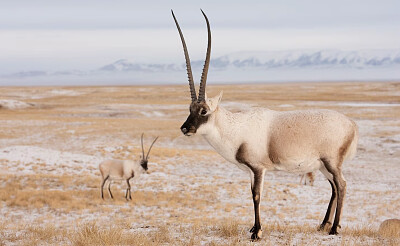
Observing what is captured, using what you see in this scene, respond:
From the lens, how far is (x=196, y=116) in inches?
252

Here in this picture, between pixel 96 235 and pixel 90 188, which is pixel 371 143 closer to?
pixel 90 188

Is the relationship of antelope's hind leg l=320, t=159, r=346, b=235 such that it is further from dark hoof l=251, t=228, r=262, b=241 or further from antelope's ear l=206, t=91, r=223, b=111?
antelope's ear l=206, t=91, r=223, b=111

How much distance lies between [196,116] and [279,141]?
143 centimetres

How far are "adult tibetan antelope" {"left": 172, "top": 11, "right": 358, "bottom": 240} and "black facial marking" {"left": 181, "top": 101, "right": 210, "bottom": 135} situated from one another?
0.03 m

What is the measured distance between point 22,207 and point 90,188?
323cm

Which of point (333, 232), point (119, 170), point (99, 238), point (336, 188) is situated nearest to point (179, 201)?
point (119, 170)

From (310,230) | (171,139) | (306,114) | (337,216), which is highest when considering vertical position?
(306,114)

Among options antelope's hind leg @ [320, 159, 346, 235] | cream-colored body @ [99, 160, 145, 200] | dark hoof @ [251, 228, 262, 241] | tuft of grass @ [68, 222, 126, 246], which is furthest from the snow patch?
antelope's hind leg @ [320, 159, 346, 235]

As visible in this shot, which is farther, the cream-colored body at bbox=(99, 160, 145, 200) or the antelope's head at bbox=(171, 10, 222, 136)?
the cream-colored body at bbox=(99, 160, 145, 200)

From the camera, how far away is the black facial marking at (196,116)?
20.7ft

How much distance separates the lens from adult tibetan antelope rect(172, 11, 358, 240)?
664 cm

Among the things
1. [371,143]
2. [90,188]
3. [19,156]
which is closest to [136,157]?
[19,156]

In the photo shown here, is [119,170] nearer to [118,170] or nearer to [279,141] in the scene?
[118,170]

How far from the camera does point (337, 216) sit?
7.09 metres
